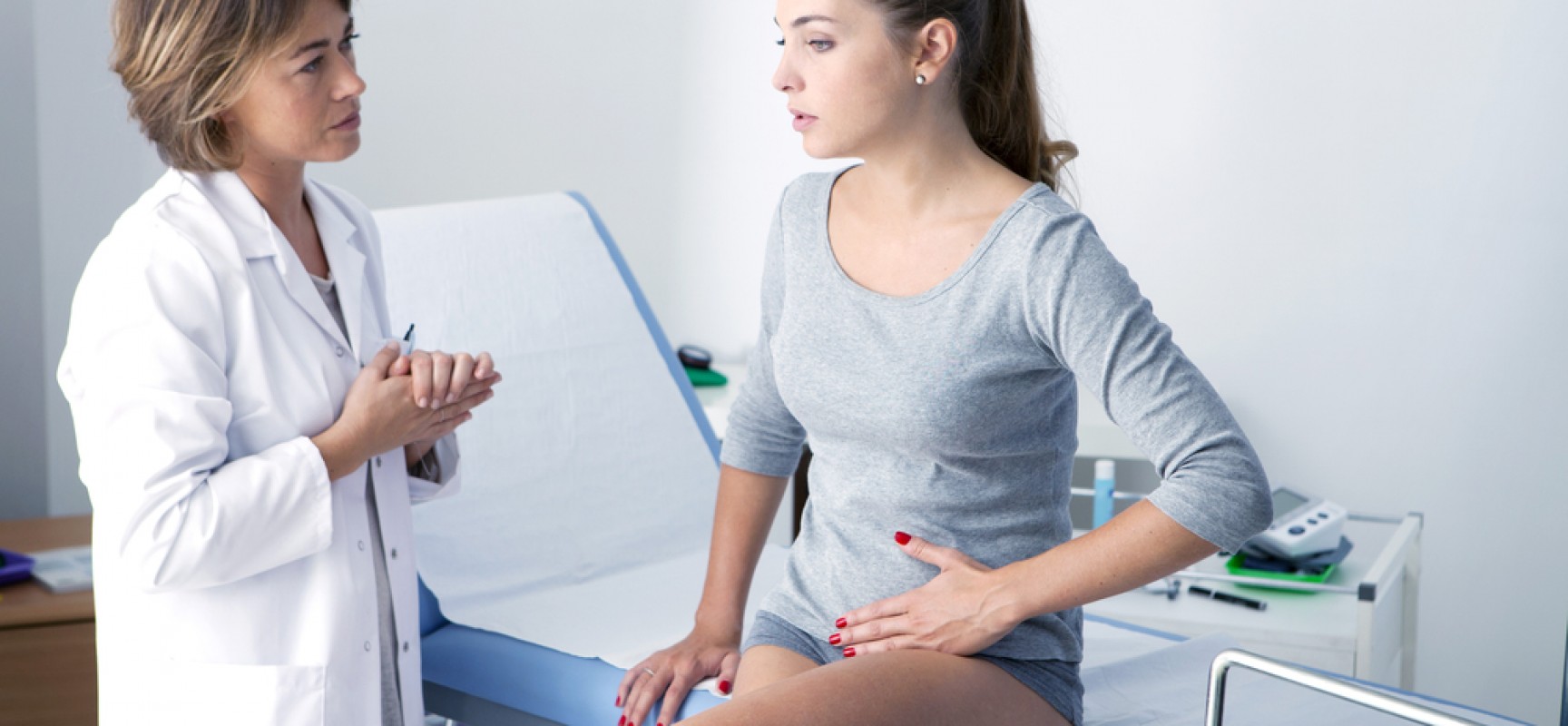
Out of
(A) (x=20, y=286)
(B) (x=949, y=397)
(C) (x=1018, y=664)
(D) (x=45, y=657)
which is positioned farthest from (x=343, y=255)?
(A) (x=20, y=286)

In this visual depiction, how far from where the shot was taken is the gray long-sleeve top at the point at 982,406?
3.71 feet

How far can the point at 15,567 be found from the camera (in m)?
2.06

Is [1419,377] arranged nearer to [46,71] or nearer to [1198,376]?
[1198,376]

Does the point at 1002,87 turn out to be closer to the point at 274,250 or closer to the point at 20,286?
the point at 274,250

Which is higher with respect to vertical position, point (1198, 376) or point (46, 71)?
point (46, 71)

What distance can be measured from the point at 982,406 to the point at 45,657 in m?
1.46

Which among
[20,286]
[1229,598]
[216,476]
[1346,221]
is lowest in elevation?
[1229,598]

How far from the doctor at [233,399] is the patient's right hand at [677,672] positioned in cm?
27

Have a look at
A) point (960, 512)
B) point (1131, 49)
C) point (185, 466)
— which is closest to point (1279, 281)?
point (1131, 49)

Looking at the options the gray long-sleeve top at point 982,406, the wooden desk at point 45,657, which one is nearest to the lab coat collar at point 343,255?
the gray long-sleeve top at point 982,406

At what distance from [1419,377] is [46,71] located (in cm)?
254

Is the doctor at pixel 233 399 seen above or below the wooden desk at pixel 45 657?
above

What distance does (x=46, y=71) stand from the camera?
2.44 m

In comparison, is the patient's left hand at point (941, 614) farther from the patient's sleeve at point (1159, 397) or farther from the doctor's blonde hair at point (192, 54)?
the doctor's blonde hair at point (192, 54)
